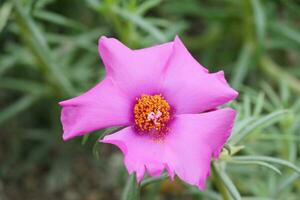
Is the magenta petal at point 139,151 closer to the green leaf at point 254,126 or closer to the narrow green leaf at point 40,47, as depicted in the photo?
the green leaf at point 254,126

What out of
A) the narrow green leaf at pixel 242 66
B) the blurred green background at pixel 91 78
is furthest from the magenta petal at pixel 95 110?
the narrow green leaf at pixel 242 66

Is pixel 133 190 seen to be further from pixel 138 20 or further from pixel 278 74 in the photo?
pixel 278 74

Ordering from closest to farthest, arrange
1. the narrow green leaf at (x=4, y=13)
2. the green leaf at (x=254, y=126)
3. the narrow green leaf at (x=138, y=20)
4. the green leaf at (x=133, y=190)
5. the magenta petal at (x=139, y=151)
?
1. the magenta petal at (x=139, y=151)
2. the green leaf at (x=133, y=190)
3. the green leaf at (x=254, y=126)
4. the narrow green leaf at (x=4, y=13)
5. the narrow green leaf at (x=138, y=20)

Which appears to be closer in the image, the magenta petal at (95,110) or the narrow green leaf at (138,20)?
the magenta petal at (95,110)

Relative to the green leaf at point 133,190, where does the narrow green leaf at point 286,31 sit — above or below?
below

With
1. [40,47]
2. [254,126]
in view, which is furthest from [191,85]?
[40,47]

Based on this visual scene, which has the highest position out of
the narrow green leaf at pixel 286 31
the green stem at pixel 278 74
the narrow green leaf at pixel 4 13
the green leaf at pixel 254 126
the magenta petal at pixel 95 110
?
the magenta petal at pixel 95 110

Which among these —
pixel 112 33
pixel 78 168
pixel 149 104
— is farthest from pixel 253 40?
pixel 149 104
